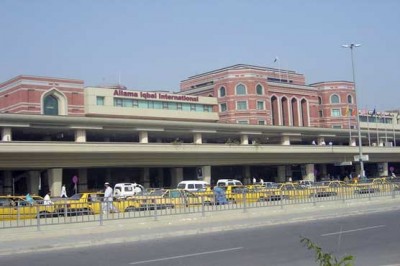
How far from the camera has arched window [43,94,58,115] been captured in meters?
65.2

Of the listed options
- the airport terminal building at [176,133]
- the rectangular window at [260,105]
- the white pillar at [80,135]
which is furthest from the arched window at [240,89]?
the white pillar at [80,135]

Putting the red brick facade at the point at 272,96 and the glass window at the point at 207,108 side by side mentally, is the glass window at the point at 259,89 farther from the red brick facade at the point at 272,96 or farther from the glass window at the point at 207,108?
the glass window at the point at 207,108

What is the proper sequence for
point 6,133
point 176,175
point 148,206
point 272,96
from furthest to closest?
point 272,96, point 176,175, point 6,133, point 148,206

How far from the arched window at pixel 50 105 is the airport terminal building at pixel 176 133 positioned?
14 cm

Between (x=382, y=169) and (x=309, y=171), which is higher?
(x=309, y=171)

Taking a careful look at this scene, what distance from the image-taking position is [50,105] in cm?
6581

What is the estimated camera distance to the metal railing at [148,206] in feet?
63.8

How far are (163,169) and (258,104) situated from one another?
24.1 m

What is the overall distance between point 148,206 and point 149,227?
216 cm

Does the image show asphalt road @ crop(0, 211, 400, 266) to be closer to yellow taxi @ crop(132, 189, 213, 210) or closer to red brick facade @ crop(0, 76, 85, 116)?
yellow taxi @ crop(132, 189, 213, 210)

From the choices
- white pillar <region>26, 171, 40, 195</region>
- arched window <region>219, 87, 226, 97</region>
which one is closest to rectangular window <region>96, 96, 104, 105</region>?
white pillar <region>26, 171, 40, 195</region>

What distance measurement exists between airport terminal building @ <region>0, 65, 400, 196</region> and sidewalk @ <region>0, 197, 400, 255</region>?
2727 centimetres

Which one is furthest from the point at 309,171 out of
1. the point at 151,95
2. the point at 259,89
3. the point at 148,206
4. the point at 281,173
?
the point at 148,206

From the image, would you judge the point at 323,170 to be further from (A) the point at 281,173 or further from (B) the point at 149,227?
(B) the point at 149,227
